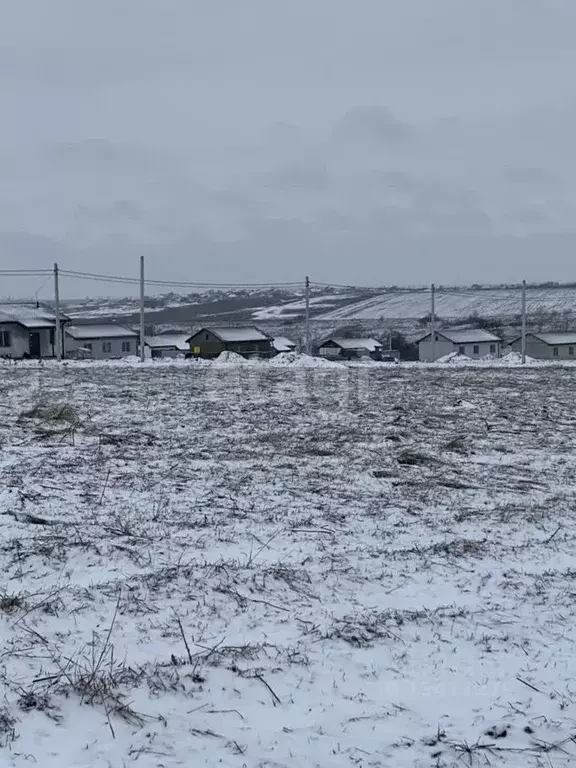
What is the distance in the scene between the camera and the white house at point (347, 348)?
77625 mm

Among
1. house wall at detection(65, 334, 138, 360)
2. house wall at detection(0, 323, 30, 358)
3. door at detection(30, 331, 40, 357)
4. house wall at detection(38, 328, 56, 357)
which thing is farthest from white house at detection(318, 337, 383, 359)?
house wall at detection(0, 323, 30, 358)

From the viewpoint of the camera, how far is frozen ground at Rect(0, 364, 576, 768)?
3455mm

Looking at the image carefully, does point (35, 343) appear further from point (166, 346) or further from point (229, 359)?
point (166, 346)

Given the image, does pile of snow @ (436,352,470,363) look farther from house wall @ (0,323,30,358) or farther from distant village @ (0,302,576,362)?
house wall @ (0,323,30,358)

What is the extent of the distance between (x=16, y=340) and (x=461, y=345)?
4342cm

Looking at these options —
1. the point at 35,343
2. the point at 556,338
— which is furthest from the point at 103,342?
the point at 556,338

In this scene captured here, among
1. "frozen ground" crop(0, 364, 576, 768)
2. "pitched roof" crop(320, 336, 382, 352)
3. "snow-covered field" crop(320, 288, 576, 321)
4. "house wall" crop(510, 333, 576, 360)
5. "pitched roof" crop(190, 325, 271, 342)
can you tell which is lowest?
"frozen ground" crop(0, 364, 576, 768)

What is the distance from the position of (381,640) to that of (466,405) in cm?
1387

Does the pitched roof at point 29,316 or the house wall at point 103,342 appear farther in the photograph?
the house wall at point 103,342

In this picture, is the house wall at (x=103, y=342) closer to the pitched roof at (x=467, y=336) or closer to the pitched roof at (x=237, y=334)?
the pitched roof at (x=237, y=334)

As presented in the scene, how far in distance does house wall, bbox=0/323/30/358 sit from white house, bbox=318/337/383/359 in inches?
1185

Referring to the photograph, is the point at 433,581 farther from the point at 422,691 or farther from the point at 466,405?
the point at 466,405

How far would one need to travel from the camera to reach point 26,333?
59.7 m

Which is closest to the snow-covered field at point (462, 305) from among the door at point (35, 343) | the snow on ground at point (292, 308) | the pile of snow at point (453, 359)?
the snow on ground at point (292, 308)
